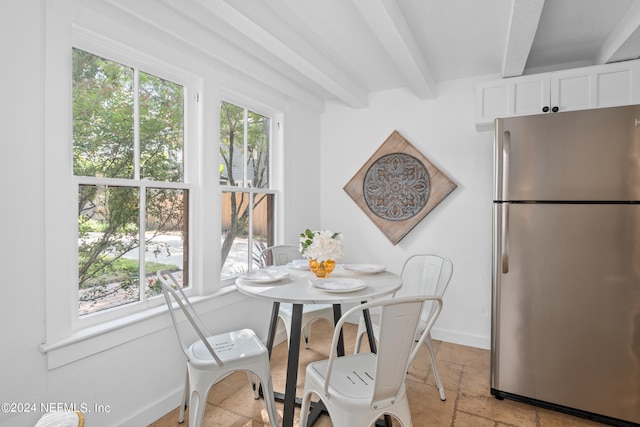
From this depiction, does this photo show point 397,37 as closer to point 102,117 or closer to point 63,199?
point 102,117

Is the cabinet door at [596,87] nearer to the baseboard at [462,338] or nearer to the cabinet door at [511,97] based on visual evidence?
the cabinet door at [511,97]

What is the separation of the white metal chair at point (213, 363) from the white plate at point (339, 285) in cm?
46

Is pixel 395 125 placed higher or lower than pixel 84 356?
higher

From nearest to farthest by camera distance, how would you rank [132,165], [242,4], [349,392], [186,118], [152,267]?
1. [349,392]
2. [242,4]
3. [132,165]
4. [152,267]
5. [186,118]

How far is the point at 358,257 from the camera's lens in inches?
144

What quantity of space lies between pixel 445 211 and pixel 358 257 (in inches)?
39.6

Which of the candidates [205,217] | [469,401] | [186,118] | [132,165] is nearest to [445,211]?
[469,401]

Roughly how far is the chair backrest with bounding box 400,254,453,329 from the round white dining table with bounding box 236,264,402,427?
1.30 ft

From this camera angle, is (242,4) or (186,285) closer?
(242,4)

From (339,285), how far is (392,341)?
57 centimetres

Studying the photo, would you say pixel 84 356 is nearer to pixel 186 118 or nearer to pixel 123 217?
pixel 123 217

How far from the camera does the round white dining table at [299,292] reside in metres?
1.73

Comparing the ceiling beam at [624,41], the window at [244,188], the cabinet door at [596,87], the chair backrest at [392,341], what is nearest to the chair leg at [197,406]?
the chair backrest at [392,341]

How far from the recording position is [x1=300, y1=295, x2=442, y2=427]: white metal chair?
1.35m
